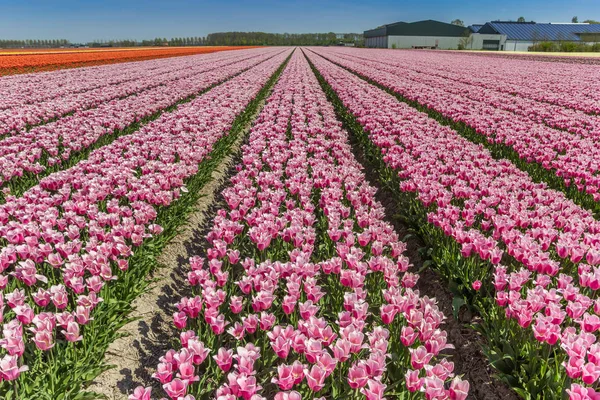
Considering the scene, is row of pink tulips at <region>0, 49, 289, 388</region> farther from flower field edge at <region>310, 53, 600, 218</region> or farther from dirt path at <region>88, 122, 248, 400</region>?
flower field edge at <region>310, 53, 600, 218</region>

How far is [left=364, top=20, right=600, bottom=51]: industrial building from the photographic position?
107 metres

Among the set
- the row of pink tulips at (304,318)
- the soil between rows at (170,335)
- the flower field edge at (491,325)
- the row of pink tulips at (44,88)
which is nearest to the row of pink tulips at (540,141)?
the flower field edge at (491,325)

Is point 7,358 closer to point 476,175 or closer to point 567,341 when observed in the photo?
point 567,341

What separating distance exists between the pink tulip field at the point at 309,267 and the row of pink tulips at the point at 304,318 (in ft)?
0.07

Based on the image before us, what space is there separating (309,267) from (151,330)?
1906 millimetres

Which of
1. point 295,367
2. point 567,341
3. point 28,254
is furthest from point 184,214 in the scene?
point 567,341

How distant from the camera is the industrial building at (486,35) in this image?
352 ft

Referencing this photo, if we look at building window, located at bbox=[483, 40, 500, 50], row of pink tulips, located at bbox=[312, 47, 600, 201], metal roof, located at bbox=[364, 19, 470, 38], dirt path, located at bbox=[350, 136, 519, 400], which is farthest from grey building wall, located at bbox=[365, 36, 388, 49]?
dirt path, located at bbox=[350, 136, 519, 400]

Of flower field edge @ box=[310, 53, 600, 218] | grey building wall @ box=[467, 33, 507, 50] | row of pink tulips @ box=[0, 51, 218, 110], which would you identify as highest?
grey building wall @ box=[467, 33, 507, 50]

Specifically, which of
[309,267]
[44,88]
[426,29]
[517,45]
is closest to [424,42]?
[426,29]

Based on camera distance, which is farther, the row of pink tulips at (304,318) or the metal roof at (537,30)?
the metal roof at (537,30)

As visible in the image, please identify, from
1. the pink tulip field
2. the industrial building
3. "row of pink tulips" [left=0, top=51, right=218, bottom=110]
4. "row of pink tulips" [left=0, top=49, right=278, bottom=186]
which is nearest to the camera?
the pink tulip field

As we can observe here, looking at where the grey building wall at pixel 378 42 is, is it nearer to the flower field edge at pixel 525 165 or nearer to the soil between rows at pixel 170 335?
the flower field edge at pixel 525 165

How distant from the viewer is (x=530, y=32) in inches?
4321
